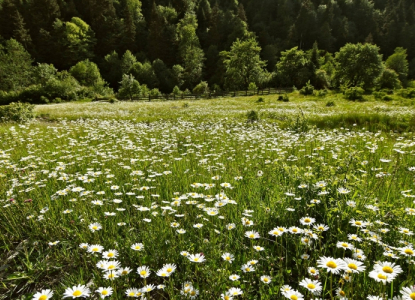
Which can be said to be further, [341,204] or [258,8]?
[258,8]

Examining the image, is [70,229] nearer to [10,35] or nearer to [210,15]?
[10,35]

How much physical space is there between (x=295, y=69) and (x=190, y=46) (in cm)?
4378

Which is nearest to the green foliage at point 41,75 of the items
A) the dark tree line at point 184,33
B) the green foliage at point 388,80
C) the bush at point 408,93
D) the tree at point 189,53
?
the dark tree line at point 184,33

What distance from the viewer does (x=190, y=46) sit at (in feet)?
296

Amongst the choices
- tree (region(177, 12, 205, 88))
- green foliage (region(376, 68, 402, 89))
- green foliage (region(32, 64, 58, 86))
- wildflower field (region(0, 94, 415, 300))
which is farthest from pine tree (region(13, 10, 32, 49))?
green foliage (region(376, 68, 402, 89))

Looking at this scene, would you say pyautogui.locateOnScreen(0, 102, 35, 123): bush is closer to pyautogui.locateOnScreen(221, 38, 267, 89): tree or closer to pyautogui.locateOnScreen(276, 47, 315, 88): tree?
pyautogui.locateOnScreen(221, 38, 267, 89): tree

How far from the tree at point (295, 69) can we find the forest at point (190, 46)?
28 cm

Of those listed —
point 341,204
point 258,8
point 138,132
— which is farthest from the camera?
point 258,8

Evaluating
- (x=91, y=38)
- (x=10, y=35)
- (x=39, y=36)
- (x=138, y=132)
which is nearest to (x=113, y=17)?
(x=91, y=38)

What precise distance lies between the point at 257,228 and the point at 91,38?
10679 centimetres

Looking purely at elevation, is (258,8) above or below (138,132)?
above

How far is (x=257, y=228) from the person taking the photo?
293cm

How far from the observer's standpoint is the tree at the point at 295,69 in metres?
63.6

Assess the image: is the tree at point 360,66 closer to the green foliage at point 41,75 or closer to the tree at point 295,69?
the tree at point 295,69
